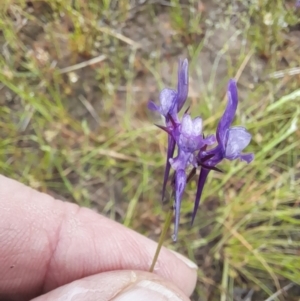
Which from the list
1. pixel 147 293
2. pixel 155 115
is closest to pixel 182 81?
pixel 147 293

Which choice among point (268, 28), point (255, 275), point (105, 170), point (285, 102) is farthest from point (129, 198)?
point (268, 28)

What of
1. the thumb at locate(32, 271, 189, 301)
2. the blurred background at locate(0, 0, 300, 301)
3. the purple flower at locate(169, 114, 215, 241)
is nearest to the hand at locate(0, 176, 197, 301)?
the thumb at locate(32, 271, 189, 301)

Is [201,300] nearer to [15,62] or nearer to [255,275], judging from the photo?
[255,275]

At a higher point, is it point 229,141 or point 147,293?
point 229,141

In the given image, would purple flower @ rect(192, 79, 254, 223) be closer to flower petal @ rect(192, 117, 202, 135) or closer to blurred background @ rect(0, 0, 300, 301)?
flower petal @ rect(192, 117, 202, 135)

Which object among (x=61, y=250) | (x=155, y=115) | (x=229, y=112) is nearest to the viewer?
(x=229, y=112)

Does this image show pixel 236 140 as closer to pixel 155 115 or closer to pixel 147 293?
pixel 147 293

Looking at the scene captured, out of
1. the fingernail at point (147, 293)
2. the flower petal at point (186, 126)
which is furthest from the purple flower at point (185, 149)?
the fingernail at point (147, 293)

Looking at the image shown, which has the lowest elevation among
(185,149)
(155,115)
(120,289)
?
(120,289)
